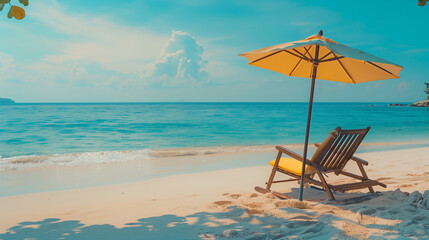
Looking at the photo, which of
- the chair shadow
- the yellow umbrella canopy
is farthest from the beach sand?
the yellow umbrella canopy

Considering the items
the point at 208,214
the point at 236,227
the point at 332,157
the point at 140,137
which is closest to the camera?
the point at 236,227

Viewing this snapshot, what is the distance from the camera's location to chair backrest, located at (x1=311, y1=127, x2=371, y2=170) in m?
3.98

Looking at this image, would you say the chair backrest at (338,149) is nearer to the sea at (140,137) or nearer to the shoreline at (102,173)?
the shoreline at (102,173)

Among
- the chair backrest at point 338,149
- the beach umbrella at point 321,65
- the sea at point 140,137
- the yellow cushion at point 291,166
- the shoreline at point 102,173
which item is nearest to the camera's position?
the chair backrest at point 338,149

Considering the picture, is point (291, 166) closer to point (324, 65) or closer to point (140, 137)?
point (324, 65)

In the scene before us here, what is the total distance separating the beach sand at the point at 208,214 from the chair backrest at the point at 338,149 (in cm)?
50

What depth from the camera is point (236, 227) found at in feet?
10.3

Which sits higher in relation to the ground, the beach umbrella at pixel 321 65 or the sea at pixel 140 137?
the beach umbrella at pixel 321 65

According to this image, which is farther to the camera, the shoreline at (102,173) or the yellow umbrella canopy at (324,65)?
the shoreline at (102,173)

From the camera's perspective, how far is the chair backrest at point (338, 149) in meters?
3.98

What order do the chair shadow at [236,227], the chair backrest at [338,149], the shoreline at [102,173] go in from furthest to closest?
the shoreline at [102,173] < the chair backrest at [338,149] < the chair shadow at [236,227]

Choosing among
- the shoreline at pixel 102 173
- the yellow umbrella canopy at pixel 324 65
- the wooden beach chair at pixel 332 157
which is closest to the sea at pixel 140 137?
the shoreline at pixel 102 173

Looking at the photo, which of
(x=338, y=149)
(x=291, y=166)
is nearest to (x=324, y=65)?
(x=338, y=149)

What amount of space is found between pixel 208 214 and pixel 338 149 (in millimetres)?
1854
